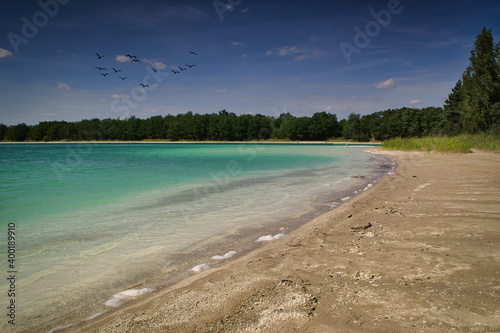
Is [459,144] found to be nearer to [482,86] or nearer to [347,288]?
[482,86]

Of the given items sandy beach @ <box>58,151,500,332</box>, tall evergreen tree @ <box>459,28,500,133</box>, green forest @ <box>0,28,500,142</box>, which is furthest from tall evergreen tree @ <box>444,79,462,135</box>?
sandy beach @ <box>58,151,500,332</box>

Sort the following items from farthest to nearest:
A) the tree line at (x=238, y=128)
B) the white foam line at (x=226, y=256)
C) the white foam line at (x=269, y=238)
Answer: the tree line at (x=238, y=128) < the white foam line at (x=269, y=238) < the white foam line at (x=226, y=256)

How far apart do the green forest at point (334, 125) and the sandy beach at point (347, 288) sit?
120 feet

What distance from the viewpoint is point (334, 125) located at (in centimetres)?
11362

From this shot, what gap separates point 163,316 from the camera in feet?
8.60

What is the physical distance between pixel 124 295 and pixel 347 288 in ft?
8.55

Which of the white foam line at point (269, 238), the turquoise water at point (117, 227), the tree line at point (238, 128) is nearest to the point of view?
the turquoise water at point (117, 227)

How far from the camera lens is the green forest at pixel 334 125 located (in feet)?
125

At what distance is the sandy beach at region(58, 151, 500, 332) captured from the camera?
2.28 meters

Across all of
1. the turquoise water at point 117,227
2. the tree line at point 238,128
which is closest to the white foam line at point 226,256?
the turquoise water at point 117,227

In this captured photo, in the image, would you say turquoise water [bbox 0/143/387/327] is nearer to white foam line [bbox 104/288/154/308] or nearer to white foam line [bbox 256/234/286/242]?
white foam line [bbox 104/288/154/308]

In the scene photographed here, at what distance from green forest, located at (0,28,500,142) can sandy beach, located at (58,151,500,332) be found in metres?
36.7

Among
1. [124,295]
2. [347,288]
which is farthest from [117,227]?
[347,288]

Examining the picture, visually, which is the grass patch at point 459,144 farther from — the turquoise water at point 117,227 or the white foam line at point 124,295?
the white foam line at point 124,295
